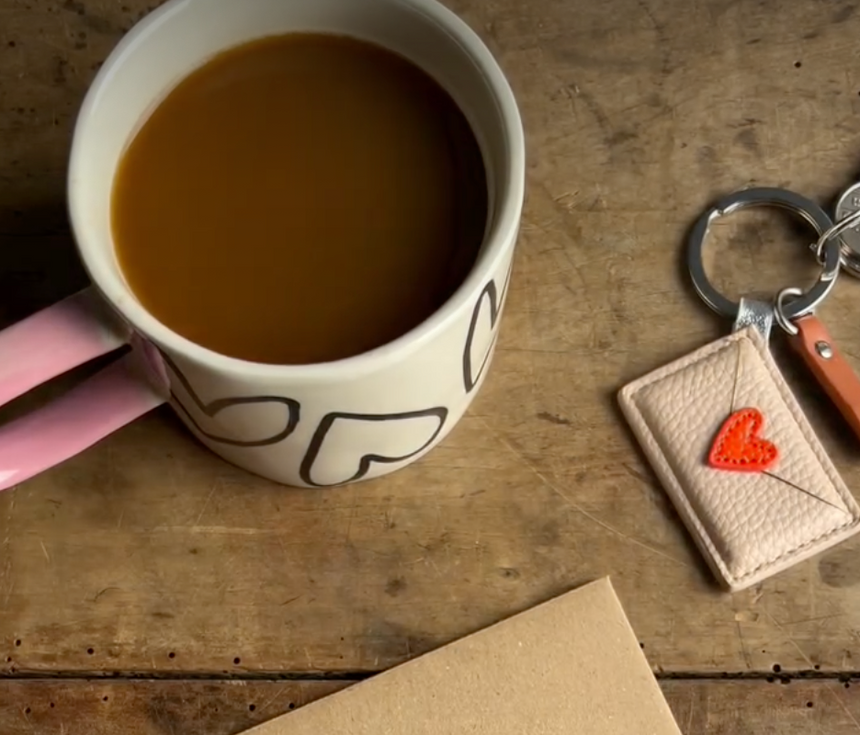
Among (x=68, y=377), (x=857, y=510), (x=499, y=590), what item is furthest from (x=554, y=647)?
(x=68, y=377)

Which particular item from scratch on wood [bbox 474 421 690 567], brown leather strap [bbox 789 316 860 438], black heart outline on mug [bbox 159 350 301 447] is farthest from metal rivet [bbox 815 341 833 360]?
black heart outline on mug [bbox 159 350 301 447]

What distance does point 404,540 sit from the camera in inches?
20.4

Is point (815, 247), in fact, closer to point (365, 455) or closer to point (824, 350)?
point (824, 350)

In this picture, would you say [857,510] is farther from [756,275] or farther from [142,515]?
[142,515]

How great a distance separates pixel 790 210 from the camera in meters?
0.56

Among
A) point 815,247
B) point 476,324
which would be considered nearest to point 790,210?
point 815,247

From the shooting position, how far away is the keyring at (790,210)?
1.77 ft

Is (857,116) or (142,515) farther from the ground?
(857,116)

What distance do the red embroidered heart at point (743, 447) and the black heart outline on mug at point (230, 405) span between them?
21 cm

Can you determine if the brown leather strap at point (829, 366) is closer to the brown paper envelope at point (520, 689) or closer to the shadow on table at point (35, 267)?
the brown paper envelope at point (520, 689)

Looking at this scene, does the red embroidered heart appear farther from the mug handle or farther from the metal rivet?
the mug handle

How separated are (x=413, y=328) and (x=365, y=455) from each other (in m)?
0.09

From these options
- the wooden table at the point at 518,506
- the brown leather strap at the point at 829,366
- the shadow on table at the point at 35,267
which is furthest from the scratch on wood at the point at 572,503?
the shadow on table at the point at 35,267

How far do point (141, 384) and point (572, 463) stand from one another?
0.66ft
